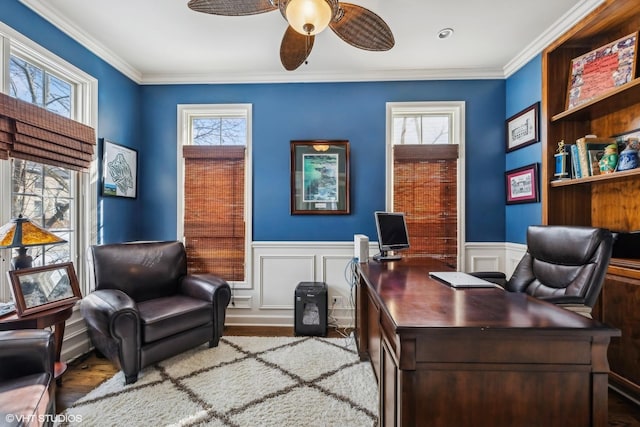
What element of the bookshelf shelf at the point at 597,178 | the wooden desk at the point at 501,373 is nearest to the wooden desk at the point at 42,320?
the wooden desk at the point at 501,373

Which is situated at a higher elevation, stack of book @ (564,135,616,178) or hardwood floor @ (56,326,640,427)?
stack of book @ (564,135,616,178)

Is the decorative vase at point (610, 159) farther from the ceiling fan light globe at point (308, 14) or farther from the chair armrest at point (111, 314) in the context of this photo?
the chair armrest at point (111, 314)

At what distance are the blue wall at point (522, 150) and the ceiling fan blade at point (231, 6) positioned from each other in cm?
246

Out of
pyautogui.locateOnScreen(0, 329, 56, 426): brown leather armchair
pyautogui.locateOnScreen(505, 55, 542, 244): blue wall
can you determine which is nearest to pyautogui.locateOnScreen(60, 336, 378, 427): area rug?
pyautogui.locateOnScreen(0, 329, 56, 426): brown leather armchair

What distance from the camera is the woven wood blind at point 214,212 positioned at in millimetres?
3197

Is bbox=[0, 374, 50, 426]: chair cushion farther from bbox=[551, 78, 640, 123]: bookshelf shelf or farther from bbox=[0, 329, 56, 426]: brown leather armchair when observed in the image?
bbox=[551, 78, 640, 123]: bookshelf shelf

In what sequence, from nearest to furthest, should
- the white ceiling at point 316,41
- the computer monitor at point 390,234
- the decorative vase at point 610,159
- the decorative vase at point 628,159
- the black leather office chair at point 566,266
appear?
the black leather office chair at point 566,266 < the decorative vase at point 628,159 < the decorative vase at point 610,159 < the white ceiling at point 316,41 < the computer monitor at point 390,234

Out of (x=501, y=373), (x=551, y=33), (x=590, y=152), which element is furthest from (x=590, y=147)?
(x=501, y=373)

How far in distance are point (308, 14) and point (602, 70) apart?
2.14 meters

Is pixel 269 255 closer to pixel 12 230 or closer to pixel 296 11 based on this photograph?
pixel 12 230

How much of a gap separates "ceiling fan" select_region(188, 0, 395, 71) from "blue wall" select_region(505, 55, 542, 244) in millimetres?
1813

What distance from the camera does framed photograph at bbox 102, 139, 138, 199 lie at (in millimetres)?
2770

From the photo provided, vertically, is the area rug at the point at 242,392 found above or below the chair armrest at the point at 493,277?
below

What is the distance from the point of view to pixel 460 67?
3049mm
